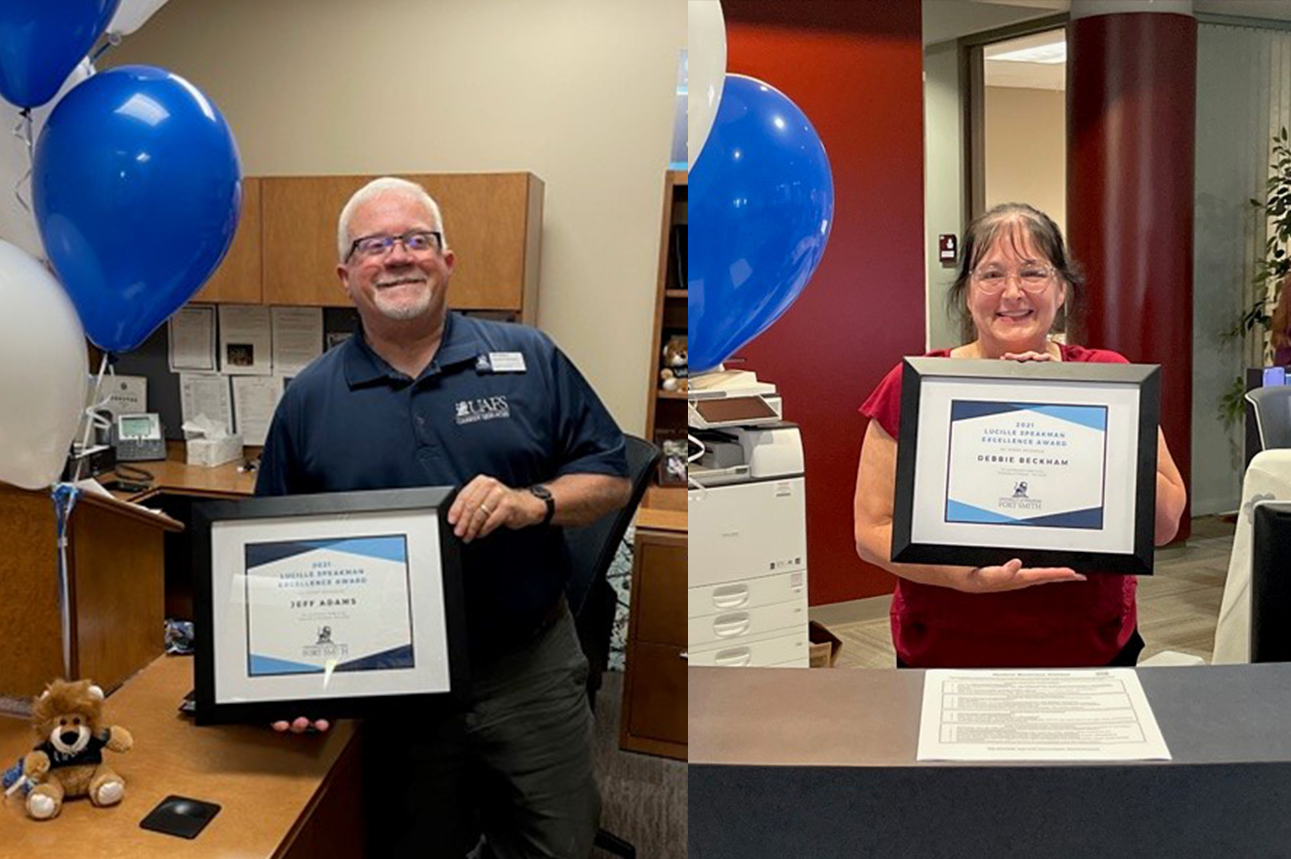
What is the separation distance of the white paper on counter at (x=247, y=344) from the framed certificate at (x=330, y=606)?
21 cm

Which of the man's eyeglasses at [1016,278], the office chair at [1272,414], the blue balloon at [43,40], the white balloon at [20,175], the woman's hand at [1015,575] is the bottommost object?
the woman's hand at [1015,575]

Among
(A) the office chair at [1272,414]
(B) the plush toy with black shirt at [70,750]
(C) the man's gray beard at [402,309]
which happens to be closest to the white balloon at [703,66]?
(C) the man's gray beard at [402,309]

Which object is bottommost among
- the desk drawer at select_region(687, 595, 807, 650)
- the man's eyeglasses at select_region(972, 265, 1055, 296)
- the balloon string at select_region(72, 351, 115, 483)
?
the desk drawer at select_region(687, 595, 807, 650)

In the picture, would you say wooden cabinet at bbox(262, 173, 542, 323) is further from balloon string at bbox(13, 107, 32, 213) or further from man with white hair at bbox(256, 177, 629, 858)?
balloon string at bbox(13, 107, 32, 213)

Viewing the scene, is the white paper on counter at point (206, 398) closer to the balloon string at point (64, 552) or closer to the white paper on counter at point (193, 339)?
the white paper on counter at point (193, 339)

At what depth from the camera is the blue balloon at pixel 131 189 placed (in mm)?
1171

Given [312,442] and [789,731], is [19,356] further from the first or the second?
[789,731]

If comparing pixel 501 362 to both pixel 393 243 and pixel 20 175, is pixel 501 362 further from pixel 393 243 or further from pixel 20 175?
pixel 20 175

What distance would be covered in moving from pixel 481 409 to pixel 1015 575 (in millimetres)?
620

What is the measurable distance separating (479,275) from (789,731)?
558mm

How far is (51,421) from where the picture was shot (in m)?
1.19

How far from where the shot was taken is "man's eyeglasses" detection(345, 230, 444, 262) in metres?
1.12

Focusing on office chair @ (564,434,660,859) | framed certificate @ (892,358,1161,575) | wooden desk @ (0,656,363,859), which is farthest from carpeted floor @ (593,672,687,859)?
framed certificate @ (892,358,1161,575)

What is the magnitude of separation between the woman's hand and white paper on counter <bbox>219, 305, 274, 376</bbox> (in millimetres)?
836
